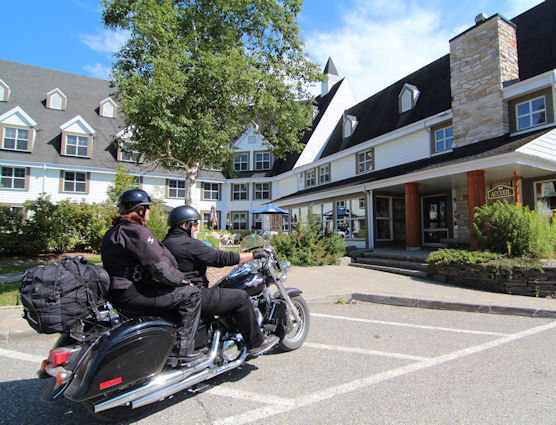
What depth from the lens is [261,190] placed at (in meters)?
29.8

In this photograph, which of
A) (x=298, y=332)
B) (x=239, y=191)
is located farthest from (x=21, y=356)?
(x=239, y=191)

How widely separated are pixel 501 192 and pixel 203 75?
32.9ft

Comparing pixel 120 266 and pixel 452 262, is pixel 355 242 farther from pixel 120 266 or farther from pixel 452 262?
pixel 120 266

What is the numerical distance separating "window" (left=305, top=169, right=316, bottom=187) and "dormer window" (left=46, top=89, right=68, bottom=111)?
20.2 metres

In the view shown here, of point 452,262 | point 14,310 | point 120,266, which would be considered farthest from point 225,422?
point 452,262

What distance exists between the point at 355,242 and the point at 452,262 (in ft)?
24.9

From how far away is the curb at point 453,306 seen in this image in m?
5.61

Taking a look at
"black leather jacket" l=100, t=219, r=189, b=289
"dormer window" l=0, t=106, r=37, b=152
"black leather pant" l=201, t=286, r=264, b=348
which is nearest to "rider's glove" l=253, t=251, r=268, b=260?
"black leather pant" l=201, t=286, r=264, b=348

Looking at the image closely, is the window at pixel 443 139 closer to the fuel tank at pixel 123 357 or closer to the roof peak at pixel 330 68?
the fuel tank at pixel 123 357

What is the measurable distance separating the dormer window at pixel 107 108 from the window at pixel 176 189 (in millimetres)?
7554

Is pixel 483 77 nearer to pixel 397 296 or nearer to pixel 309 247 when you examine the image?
pixel 309 247

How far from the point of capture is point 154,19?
916 cm

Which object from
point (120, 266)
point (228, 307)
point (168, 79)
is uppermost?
point (168, 79)

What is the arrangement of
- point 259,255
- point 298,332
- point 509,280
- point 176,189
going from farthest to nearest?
1. point 176,189
2. point 509,280
3. point 298,332
4. point 259,255
